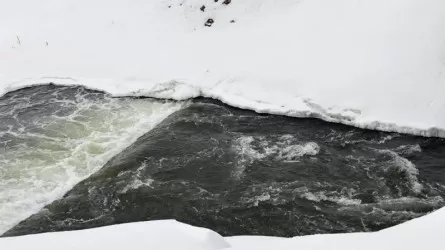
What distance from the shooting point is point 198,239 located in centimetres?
693

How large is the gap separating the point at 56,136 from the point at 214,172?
16.5 feet

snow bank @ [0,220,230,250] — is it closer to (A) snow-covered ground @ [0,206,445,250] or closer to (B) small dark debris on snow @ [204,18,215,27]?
(A) snow-covered ground @ [0,206,445,250]

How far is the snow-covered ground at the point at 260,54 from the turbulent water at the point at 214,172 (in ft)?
2.80

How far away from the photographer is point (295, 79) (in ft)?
49.2

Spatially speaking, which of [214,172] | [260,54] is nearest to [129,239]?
[214,172]

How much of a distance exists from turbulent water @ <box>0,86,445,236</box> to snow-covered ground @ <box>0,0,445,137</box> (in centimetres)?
85

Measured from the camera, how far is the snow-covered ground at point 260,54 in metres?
13.7

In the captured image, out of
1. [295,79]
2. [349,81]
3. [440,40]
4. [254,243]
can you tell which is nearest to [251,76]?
[295,79]

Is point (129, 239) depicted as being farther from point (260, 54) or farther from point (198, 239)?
point (260, 54)

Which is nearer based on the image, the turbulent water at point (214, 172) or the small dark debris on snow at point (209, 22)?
the turbulent water at point (214, 172)

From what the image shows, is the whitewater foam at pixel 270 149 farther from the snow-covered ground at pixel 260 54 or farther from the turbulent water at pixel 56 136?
the turbulent water at pixel 56 136

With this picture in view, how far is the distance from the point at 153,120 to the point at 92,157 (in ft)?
7.84

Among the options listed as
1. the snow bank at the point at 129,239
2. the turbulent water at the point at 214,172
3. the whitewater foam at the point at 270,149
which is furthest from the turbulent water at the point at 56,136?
the snow bank at the point at 129,239

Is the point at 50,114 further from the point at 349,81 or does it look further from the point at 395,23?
the point at 395,23
